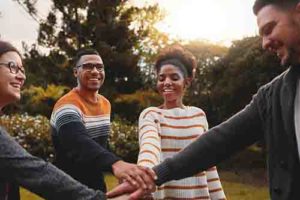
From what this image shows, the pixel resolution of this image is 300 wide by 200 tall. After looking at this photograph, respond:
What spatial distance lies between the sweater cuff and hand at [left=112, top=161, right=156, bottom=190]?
35 mm

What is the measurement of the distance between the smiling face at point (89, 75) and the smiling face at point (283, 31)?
2.71 m

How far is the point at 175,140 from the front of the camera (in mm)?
4164

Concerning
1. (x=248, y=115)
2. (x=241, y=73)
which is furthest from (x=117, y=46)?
(x=248, y=115)

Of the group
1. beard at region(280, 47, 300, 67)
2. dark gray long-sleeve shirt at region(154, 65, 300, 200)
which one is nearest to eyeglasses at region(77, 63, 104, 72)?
dark gray long-sleeve shirt at region(154, 65, 300, 200)

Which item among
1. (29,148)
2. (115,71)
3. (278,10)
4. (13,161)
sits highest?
(115,71)

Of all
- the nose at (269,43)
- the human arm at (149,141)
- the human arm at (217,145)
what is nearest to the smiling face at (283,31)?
the nose at (269,43)

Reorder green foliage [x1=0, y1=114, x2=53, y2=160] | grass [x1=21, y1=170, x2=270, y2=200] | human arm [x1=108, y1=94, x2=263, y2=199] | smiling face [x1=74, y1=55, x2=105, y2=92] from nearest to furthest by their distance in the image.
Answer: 1. human arm [x1=108, y1=94, x2=263, y2=199]
2. smiling face [x1=74, y1=55, x2=105, y2=92]
3. grass [x1=21, y1=170, x2=270, y2=200]
4. green foliage [x1=0, y1=114, x2=53, y2=160]

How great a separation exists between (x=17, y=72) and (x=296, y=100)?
1.68 meters

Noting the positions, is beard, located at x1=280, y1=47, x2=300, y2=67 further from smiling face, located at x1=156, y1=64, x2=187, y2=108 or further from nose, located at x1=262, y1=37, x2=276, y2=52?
smiling face, located at x1=156, y1=64, x2=187, y2=108

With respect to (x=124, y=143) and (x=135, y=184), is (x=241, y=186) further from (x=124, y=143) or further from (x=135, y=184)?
(x=135, y=184)

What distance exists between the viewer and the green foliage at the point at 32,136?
1645cm

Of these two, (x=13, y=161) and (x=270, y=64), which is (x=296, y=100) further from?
(x=270, y=64)

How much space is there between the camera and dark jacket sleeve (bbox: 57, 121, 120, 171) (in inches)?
168

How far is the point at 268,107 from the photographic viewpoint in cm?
288
